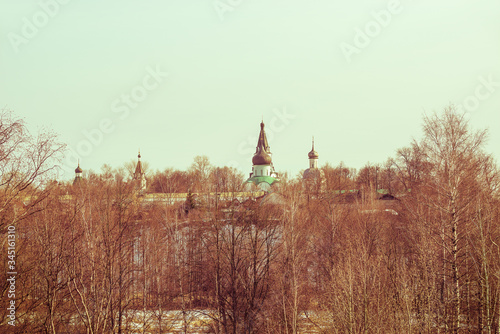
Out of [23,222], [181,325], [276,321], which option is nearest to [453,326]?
[276,321]

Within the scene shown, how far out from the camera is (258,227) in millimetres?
22203

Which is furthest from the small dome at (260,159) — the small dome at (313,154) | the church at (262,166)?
the small dome at (313,154)

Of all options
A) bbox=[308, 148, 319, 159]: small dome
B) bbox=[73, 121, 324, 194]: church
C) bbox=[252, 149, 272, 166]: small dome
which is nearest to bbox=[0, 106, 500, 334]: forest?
bbox=[73, 121, 324, 194]: church

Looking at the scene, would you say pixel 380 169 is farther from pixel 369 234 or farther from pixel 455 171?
pixel 455 171

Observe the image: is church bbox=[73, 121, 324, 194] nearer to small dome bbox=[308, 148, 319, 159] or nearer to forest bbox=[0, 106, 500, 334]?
small dome bbox=[308, 148, 319, 159]

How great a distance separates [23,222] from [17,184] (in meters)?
9.22

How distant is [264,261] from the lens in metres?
22.9

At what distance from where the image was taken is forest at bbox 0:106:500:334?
12227mm

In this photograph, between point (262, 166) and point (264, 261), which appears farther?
point (262, 166)

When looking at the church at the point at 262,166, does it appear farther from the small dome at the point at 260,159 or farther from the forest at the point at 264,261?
the forest at the point at 264,261

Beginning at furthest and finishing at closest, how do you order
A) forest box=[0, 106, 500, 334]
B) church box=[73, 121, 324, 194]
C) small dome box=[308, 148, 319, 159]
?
small dome box=[308, 148, 319, 159], church box=[73, 121, 324, 194], forest box=[0, 106, 500, 334]

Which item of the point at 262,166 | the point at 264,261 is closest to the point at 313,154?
the point at 262,166

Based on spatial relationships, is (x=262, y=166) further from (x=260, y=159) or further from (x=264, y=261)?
(x=264, y=261)

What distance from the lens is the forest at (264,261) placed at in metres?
12.2
